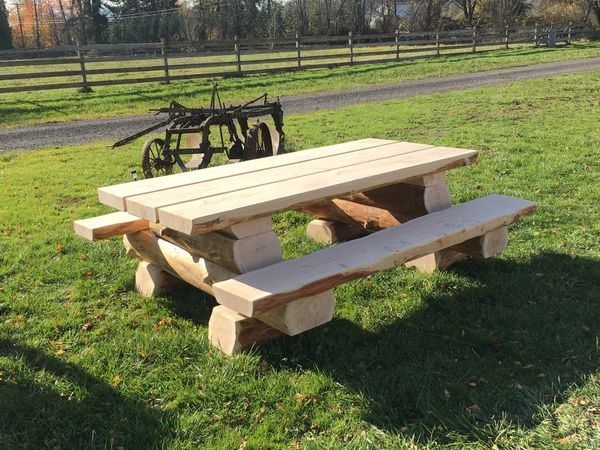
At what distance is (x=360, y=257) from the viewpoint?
3.06m

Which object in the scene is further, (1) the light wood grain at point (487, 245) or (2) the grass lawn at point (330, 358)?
(1) the light wood grain at point (487, 245)

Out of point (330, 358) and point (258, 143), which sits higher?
point (258, 143)

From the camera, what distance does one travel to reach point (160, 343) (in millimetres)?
3291

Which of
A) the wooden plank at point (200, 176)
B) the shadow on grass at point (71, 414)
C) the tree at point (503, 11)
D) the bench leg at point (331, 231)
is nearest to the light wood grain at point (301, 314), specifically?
the shadow on grass at point (71, 414)

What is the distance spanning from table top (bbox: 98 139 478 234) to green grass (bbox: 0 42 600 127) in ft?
35.8

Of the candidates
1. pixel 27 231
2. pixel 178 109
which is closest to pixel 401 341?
pixel 27 231

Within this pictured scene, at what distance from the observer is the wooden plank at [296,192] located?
111 inches

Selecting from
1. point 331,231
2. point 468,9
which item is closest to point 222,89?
point 331,231

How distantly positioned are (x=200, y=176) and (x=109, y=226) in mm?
659

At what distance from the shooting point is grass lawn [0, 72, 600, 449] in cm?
254

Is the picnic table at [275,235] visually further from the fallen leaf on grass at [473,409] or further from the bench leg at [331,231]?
the fallen leaf on grass at [473,409]

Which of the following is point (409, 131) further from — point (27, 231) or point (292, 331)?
point (292, 331)

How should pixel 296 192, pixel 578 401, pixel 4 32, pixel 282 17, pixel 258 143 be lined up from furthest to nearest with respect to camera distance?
1. pixel 282 17
2. pixel 4 32
3. pixel 258 143
4. pixel 296 192
5. pixel 578 401

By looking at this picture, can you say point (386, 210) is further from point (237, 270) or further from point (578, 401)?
point (578, 401)
